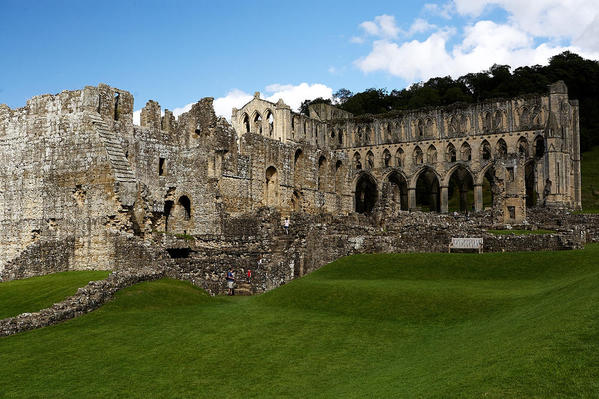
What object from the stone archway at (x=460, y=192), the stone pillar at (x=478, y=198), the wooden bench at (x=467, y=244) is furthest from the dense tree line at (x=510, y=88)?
the wooden bench at (x=467, y=244)

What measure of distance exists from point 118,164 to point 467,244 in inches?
593

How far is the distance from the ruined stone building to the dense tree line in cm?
2444

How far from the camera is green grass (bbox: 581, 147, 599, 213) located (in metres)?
75.9

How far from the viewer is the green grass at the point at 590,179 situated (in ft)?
249

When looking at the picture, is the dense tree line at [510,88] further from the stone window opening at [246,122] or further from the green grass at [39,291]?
the green grass at [39,291]

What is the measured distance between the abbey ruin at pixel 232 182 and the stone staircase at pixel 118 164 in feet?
0.22

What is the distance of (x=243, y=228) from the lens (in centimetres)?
3584

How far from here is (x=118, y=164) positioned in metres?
27.7

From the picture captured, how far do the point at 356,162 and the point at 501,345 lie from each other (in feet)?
207

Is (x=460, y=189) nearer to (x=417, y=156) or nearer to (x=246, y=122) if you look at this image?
(x=417, y=156)

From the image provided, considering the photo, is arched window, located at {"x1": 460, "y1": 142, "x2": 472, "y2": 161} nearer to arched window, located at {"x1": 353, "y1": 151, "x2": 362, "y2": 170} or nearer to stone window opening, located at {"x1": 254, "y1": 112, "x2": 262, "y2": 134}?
arched window, located at {"x1": 353, "y1": 151, "x2": 362, "y2": 170}

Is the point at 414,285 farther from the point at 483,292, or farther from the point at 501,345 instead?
the point at 501,345

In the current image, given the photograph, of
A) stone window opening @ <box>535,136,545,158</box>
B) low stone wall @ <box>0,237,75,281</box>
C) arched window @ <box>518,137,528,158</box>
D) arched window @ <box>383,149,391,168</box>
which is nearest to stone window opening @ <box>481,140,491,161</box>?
arched window @ <box>518,137,528,158</box>

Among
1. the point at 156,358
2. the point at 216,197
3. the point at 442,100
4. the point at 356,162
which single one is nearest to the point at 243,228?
the point at 216,197
